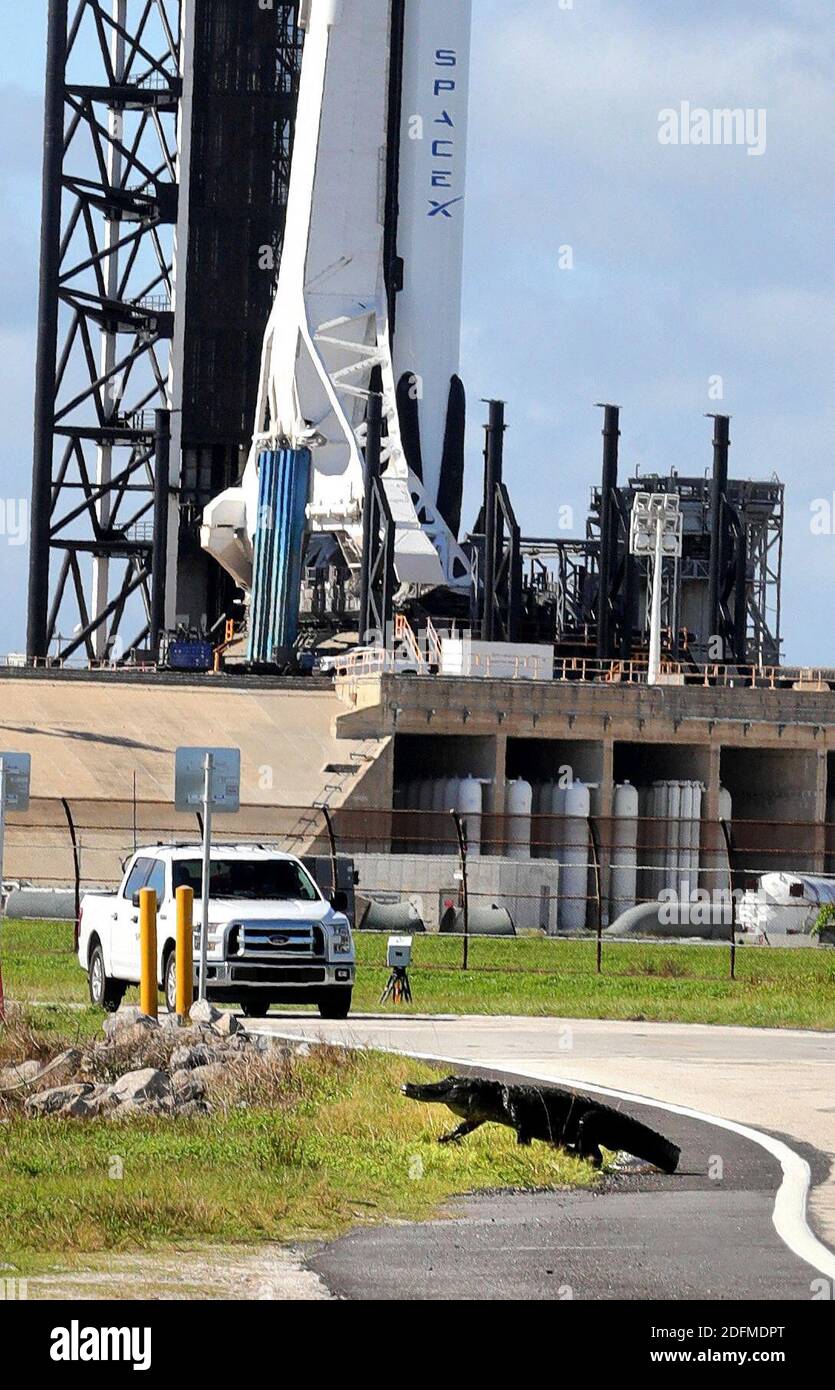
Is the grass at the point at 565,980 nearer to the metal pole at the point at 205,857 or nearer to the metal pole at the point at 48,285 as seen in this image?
the metal pole at the point at 205,857

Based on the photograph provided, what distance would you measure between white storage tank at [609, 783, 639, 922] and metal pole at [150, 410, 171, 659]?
20.9 metres

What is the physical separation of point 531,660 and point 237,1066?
50282 millimetres

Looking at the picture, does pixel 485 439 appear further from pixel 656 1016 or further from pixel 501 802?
pixel 656 1016

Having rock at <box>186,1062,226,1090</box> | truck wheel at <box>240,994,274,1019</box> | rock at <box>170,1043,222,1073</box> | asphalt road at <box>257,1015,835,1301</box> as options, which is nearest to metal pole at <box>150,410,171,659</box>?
truck wheel at <box>240,994,274,1019</box>

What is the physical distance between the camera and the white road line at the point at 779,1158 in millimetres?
10594

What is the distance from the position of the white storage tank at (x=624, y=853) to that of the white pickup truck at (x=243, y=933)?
31.2 meters

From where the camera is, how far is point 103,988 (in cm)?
2588

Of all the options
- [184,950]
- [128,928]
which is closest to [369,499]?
[128,928]

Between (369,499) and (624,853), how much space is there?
1752 cm

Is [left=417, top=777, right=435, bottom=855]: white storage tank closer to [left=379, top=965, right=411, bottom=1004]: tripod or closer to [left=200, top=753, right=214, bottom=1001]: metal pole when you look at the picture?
[left=379, top=965, right=411, bottom=1004]: tripod

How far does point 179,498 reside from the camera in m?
95.2

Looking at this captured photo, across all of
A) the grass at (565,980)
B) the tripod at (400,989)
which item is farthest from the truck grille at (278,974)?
the tripod at (400,989)

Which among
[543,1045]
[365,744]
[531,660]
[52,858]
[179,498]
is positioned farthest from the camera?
[179,498]

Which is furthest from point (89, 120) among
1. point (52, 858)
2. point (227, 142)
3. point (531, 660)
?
point (52, 858)
